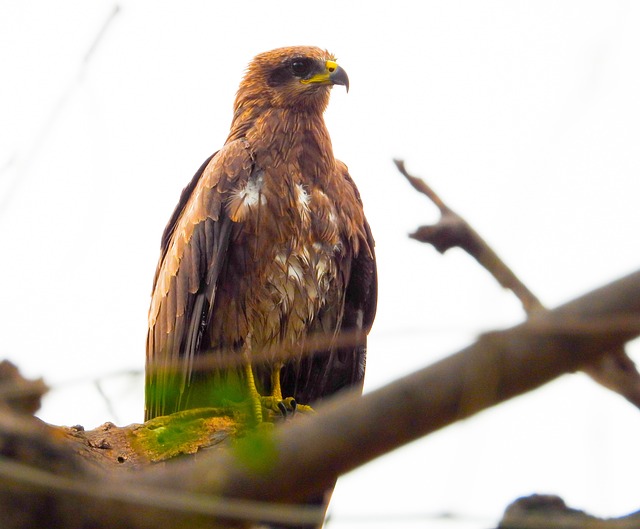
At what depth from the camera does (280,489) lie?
159cm

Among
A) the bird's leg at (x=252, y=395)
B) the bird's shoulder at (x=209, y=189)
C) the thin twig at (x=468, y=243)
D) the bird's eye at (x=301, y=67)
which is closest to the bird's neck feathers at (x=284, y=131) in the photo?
the bird's shoulder at (x=209, y=189)

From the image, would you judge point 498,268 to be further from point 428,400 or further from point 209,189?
point 209,189

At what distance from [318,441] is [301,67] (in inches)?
224

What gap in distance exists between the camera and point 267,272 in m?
5.96

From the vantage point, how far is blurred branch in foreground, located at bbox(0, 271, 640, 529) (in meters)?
1.49

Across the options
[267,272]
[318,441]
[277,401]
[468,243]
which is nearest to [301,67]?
[267,272]

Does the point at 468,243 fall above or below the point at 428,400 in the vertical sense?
above

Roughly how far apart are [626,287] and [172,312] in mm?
4788

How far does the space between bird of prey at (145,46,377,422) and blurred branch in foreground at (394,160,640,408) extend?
3.59 meters

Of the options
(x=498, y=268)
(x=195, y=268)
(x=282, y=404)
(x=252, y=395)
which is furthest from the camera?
(x=195, y=268)

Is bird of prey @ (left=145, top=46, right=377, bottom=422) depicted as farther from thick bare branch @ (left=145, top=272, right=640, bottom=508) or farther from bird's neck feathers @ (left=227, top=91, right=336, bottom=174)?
thick bare branch @ (left=145, top=272, right=640, bottom=508)

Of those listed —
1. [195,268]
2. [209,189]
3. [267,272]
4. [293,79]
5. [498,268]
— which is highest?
[293,79]

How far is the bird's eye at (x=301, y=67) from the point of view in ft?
22.7

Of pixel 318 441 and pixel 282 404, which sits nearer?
pixel 318 441
